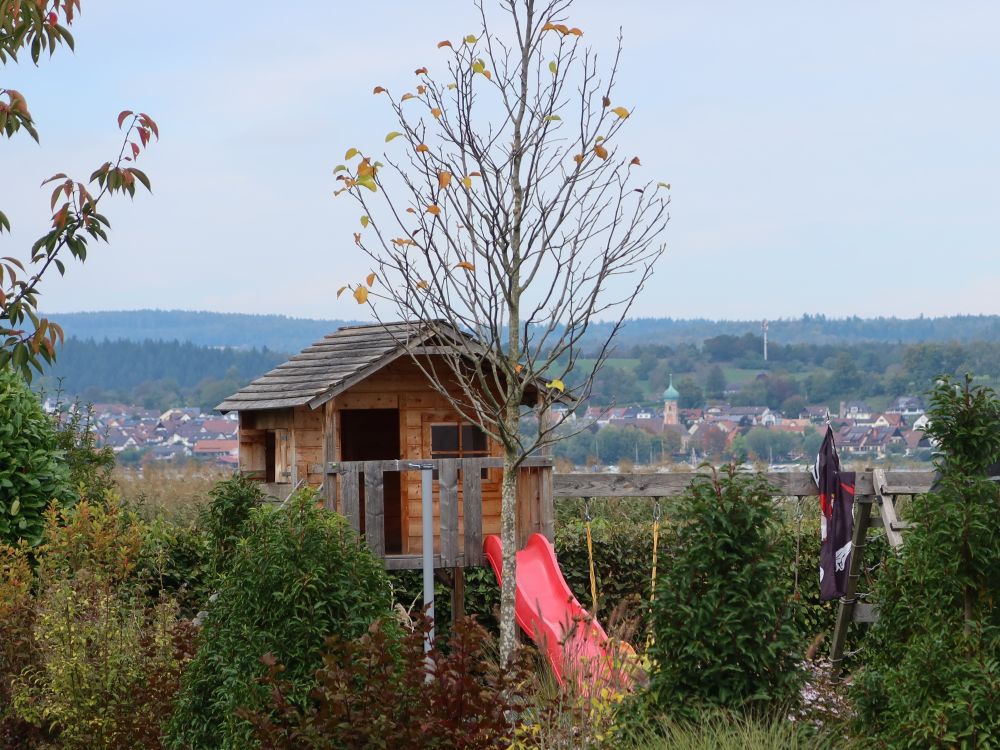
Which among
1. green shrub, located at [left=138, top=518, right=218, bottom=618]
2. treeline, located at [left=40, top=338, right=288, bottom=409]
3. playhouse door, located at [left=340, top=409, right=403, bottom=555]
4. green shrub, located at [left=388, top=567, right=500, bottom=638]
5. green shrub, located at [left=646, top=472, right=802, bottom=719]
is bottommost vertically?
green shrub, located at [left=388, top=567, right=500, bottom=638]

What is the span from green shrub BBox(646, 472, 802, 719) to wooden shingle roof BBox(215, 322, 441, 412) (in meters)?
5.20

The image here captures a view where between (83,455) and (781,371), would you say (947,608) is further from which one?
(781,371)

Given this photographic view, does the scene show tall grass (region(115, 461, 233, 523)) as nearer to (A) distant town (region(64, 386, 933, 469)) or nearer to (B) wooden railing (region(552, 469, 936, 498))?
(B) wooden railing (region(552, 469, 936, 498))

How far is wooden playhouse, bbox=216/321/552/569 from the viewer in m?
12.3

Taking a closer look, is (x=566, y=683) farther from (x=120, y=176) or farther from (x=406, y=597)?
(x=406, y=597)

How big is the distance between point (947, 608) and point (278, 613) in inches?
136

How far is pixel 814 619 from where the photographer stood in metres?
13.1

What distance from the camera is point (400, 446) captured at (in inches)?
551

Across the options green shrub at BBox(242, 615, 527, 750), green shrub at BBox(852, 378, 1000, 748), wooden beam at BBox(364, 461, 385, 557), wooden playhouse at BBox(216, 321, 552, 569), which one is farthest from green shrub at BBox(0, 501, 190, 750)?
green shrub at BBox(852, 378, 1000, 748)

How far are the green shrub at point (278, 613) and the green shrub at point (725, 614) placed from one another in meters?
1.60

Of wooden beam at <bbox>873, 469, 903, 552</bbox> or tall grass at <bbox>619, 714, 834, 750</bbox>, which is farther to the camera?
wooden beam at <bbox>873, 469, 903, 552</bbox>

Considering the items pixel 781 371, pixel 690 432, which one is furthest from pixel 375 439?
pixel 781 371

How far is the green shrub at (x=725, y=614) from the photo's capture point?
22.0 ft

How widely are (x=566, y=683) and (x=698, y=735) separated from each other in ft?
3.57
